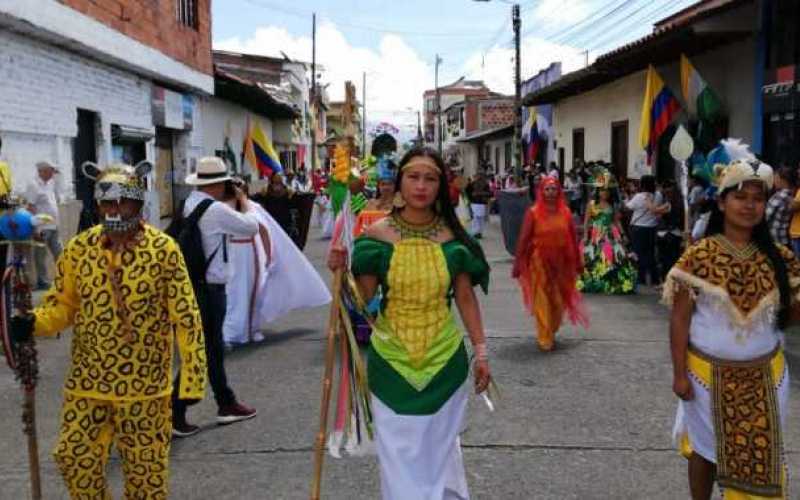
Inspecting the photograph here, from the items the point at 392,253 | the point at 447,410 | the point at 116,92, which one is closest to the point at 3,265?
the point at 392,253

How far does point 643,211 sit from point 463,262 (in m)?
8.91

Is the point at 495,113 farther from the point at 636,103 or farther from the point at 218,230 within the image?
the point at 218,230

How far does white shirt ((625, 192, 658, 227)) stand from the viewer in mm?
11838

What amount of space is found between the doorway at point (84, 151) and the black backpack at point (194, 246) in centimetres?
835

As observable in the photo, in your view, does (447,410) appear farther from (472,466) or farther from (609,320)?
(609,320)

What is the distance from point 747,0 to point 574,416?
7.73m

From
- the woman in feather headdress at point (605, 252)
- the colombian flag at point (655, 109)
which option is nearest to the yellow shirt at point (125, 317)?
the woman in feather headdress at point (605, 252)

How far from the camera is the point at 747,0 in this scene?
36.8 feet

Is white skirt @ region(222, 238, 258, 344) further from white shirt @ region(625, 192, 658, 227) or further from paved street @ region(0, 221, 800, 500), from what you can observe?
white shirt @ region(625, 192, 658, 227)

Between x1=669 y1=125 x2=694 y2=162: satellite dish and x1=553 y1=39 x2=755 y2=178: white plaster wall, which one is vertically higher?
x1=553 y1=39 x2=755 y2=178: white plaster wall

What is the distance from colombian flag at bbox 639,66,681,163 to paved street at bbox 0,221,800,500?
6921 mm

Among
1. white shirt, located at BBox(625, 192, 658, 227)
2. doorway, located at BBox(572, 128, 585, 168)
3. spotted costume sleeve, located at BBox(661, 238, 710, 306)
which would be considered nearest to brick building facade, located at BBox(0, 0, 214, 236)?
white shirt, located at BBox(625, 192, 658, 227)

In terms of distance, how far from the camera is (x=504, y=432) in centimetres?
543

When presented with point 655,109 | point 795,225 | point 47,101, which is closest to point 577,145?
point 655,109
